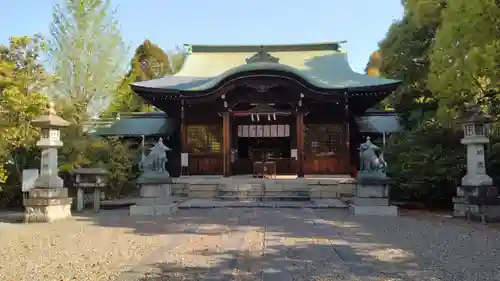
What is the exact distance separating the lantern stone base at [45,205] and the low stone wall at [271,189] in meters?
4.16

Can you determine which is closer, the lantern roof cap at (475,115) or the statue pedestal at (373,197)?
the lantern roof cap at (475,115)

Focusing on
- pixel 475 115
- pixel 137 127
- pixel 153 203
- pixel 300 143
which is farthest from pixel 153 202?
pixel 137 127

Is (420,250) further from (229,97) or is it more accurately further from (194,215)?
(229,97)

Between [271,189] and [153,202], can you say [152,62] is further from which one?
[153,202]

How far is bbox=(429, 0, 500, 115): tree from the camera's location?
7.66 metres

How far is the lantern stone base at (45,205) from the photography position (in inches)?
346

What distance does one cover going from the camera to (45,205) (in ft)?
29.1

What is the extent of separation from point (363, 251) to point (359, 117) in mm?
12757

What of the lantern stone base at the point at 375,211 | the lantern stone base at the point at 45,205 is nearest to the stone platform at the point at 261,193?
the lantern stone base at the point at 375,211

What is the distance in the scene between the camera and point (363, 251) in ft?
17.7

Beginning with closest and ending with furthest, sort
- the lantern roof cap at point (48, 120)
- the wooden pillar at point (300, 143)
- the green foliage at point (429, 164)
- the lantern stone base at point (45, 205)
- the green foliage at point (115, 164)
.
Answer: the lantern stone base at point (45, 205) → the lantern roof cap at point (48, 120) → the green foliage at point (429, 164) → the green foliage at point (115, 164) → the wooden pillar at point (300, 143)

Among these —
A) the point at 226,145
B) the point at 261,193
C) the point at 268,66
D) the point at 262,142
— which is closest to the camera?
the point at 261,193

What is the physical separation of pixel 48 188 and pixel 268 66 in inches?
334

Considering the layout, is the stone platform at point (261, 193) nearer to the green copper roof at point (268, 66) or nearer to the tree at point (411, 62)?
the green copper roof at point (268, 66)
